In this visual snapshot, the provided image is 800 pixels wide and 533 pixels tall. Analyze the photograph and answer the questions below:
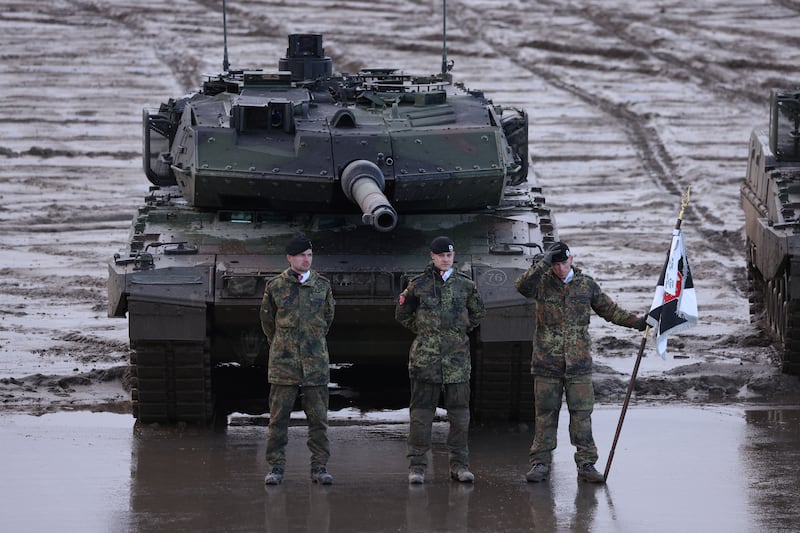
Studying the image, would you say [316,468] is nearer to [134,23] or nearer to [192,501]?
[192,501]

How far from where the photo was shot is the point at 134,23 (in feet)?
111

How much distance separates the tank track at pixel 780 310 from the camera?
44.7 feet

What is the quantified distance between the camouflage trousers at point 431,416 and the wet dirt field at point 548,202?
0.75 feet

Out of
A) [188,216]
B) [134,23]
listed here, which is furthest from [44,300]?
[134,23]

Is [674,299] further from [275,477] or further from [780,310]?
[780,310]

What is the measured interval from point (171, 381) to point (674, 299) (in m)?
3.65

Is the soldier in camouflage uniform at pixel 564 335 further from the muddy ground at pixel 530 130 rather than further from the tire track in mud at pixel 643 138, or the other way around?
the tire track in mud at pixel 643 138

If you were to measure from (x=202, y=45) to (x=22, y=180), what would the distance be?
32.2 feet

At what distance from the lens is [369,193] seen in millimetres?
11883

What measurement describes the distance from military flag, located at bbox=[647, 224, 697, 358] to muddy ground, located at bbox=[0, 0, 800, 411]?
2.58m

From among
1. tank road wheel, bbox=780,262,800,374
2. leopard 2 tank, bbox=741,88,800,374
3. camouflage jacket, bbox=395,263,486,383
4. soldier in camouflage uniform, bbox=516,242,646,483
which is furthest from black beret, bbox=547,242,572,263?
tank road wheel, bbox=780,262,800,374

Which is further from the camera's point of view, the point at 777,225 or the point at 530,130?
the point at 530,130

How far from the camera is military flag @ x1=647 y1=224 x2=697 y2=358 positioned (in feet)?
35.0

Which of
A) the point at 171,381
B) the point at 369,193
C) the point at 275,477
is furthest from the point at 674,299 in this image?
the point at 171,381
